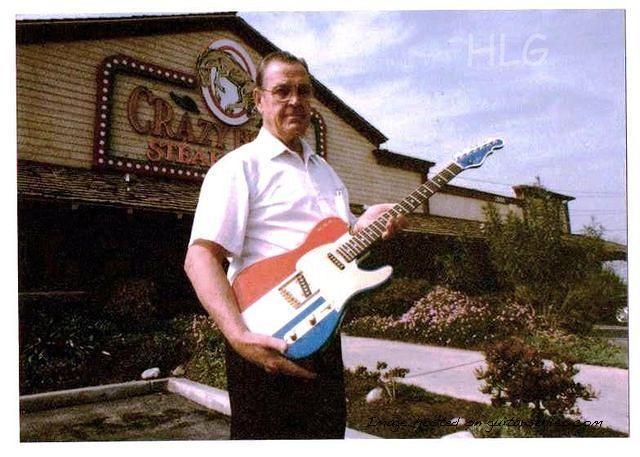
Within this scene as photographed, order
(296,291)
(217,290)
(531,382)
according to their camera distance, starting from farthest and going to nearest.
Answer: (531,382)
(296,291)
(217,290)

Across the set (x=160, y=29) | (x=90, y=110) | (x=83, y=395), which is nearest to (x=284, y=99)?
(x=160, y=29)

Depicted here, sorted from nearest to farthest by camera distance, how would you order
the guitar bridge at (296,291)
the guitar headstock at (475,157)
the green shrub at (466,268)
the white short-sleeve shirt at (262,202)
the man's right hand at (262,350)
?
the man's right hand at (262,350) < the white short-sleeve shirt at (262,202) < the guitar bridge at (296,291) < the guitar headstock at (475,157) < the green shrub at (466,268)

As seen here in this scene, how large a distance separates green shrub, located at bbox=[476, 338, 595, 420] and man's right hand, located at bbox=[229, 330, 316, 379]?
182 centimetres

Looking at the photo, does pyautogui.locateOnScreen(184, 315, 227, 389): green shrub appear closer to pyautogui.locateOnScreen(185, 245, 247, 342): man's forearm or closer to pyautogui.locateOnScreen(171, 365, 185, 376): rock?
pyautogui.locateOnScreen(171, 365, 185, 376): rock

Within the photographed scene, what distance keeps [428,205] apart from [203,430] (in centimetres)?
229

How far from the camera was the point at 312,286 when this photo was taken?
3.43m

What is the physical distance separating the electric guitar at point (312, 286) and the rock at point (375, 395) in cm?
92

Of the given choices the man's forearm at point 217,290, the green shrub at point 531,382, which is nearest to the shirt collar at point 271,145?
the man's forearm at point 217,290

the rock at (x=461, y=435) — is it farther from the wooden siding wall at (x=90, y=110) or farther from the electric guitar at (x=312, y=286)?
the wooden siding wall at (x=90, y=110)

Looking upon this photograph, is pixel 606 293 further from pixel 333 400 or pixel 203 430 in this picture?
pixel 203 430

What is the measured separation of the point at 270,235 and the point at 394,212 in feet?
2.82

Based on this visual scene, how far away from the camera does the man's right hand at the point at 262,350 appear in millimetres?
2855

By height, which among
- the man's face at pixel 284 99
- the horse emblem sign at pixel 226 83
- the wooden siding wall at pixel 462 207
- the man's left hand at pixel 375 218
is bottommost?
the man's left hand at pixel 375 218

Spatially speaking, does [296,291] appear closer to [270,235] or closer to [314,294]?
[314,294]
